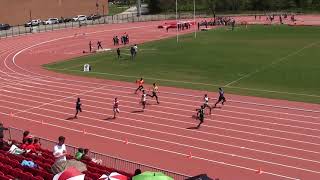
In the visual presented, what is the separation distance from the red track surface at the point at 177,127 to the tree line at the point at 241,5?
2892 inches

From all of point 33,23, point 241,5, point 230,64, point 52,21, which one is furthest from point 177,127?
point 241,5

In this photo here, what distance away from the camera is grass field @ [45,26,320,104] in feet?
110

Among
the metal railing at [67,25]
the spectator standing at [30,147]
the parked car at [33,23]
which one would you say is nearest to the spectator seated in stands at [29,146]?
the spectator standing at [30,147]

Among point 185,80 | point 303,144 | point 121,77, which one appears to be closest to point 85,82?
point 121,77

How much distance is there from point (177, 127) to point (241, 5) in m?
87.5

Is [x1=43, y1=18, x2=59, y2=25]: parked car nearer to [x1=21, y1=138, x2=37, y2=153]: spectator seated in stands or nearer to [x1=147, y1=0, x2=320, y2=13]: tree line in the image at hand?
[x1=147, y1=0, x2=320, y2=13]: tree line

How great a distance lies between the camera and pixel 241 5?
108 metres

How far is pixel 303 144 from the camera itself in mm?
21469

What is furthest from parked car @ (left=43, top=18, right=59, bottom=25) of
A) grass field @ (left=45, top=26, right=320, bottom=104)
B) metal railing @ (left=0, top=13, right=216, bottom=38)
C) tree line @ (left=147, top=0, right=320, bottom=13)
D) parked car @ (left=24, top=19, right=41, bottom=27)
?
grass field @ (left=45, top=26, right=320, bottom=104)

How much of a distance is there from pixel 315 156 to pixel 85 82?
2126 centimetres

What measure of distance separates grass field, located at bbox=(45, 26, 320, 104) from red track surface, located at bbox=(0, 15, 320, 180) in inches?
A: 97.8

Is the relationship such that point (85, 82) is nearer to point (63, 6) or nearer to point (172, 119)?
point (172, 119)

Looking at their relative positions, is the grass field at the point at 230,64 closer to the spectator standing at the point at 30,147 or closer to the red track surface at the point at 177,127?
the red track surface at the point at 177,127

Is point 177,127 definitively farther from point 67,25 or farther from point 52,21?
point 52,21
